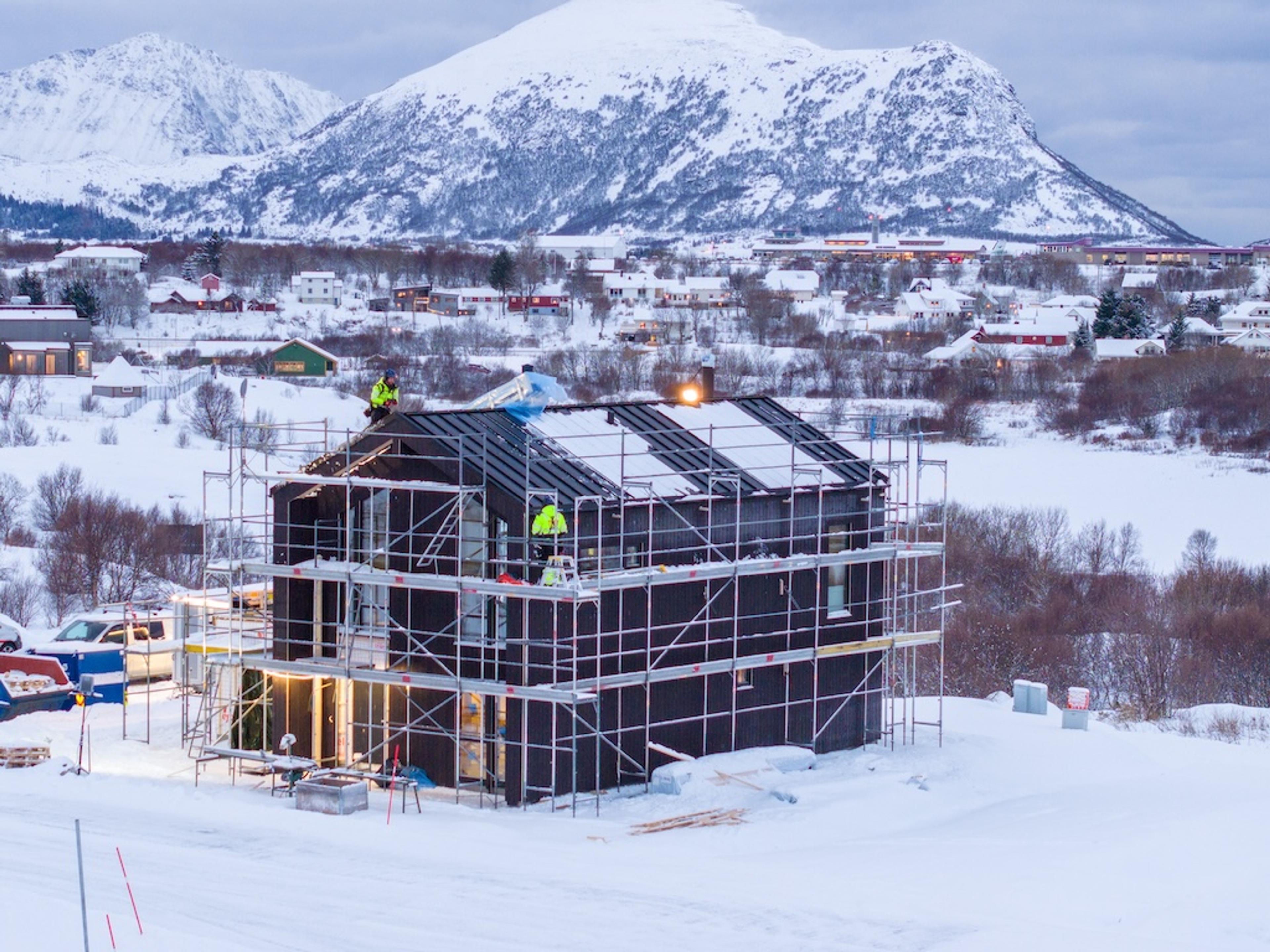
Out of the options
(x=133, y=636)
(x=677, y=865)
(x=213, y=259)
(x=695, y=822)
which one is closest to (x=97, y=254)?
(x=213, y=259)

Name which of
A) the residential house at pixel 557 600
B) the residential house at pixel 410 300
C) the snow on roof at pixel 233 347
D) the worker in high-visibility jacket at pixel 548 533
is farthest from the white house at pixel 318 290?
the worker in high-visibility jacket at pixel 548 533

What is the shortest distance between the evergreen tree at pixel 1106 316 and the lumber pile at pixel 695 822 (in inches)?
4132

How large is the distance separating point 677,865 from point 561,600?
3.81m

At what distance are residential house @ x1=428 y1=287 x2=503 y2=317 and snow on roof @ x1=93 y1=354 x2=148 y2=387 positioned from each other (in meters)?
52.4

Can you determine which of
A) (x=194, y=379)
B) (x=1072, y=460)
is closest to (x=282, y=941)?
(x=1072, y=460)

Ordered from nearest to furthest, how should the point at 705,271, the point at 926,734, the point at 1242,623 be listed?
the point at 926,734 < the point at 1242,623 < the point at 705,271

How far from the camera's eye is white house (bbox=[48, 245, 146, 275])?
15225 cm

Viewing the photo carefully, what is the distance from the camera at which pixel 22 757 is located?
25172mm

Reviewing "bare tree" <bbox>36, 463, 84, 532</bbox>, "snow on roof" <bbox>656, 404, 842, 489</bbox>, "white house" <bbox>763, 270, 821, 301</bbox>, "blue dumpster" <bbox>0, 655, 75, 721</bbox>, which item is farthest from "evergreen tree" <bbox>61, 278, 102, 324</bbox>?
"snow on roof" <bbox>656, 404, 842, 489</bbox>

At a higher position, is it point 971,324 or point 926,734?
point 971,324

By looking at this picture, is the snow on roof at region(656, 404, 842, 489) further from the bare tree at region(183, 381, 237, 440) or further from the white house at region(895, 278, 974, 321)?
the white house at region(895, 278, 974, 321)

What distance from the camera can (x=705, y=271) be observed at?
184 m

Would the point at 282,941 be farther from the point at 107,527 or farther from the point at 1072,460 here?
the point at 1072,460

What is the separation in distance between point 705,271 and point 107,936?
168645 mm
